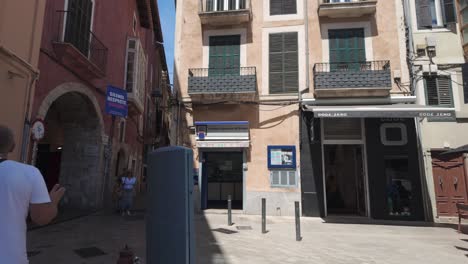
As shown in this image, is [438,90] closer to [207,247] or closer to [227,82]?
[227,82]

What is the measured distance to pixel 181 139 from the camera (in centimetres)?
1351

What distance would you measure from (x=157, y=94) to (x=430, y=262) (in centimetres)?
1828

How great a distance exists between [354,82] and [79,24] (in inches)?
398

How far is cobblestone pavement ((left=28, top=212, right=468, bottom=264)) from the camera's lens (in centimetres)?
629

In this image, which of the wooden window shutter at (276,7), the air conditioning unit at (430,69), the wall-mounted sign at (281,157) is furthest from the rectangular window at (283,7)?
the wall-mounted sign at (281,157)

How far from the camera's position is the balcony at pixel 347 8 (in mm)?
12531

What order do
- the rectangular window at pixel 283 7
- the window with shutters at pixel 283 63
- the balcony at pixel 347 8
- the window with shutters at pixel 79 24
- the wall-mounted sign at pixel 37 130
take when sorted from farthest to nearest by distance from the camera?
the rectangular window at pixel 283 7, the window with shutters at pixel 283 63, the balcony at pixel 347 8, the window with shutters at pixel 79 24, the wall-mounted sign at pixel 37 130

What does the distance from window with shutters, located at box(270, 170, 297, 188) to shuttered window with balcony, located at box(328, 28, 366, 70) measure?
15.0 ft

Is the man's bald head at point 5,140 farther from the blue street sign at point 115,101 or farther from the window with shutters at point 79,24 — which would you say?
the blue street sign at point 115,101

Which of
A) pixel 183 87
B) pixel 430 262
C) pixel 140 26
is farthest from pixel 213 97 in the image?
pixel 140 26

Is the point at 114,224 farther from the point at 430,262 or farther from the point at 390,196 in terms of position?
the point at 390,196

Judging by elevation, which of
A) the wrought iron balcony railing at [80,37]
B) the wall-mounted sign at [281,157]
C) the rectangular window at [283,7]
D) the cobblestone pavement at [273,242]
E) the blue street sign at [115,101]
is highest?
the rectangular window at [283,7]

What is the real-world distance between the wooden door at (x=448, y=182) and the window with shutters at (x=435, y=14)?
5178mm

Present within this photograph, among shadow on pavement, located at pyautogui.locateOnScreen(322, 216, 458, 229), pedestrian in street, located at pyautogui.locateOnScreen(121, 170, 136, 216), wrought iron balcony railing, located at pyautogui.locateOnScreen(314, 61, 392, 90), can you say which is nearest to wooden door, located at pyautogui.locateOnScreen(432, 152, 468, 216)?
shadow on pavement, located at pyautogui.locateOnScreen(322, 216, 458, 229)
